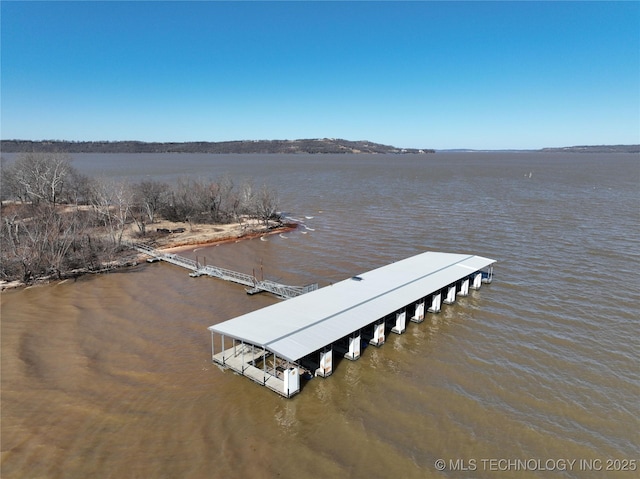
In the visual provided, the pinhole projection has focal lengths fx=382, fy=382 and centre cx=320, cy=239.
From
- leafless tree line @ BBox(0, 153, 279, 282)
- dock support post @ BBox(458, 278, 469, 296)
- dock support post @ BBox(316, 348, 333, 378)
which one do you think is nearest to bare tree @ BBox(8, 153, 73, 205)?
leafless tree line @ BBox(0, 153, 279, 282)

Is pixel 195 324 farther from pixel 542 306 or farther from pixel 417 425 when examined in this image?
pixel 542 306

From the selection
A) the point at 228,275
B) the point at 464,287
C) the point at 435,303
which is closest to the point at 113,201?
the point at 228,275

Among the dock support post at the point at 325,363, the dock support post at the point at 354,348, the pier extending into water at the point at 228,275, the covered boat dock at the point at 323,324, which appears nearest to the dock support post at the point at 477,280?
the covered boat dock at the point at 323,324

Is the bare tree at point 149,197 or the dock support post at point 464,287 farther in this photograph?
the bare tree at point 149,197

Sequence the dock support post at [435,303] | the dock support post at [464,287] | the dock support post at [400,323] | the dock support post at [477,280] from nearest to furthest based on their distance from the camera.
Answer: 1. the dock support post at [400,323]
2. the dock support post at [435,303]
3. the dock support post at [464,287]
4. the dock support post at [477,280]

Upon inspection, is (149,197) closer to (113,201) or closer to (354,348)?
(113,201)

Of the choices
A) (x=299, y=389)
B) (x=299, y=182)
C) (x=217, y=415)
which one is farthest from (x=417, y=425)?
(x=299, y=182)

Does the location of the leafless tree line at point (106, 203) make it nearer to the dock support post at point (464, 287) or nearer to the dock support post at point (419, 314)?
the dock support post at point (419, 314)
